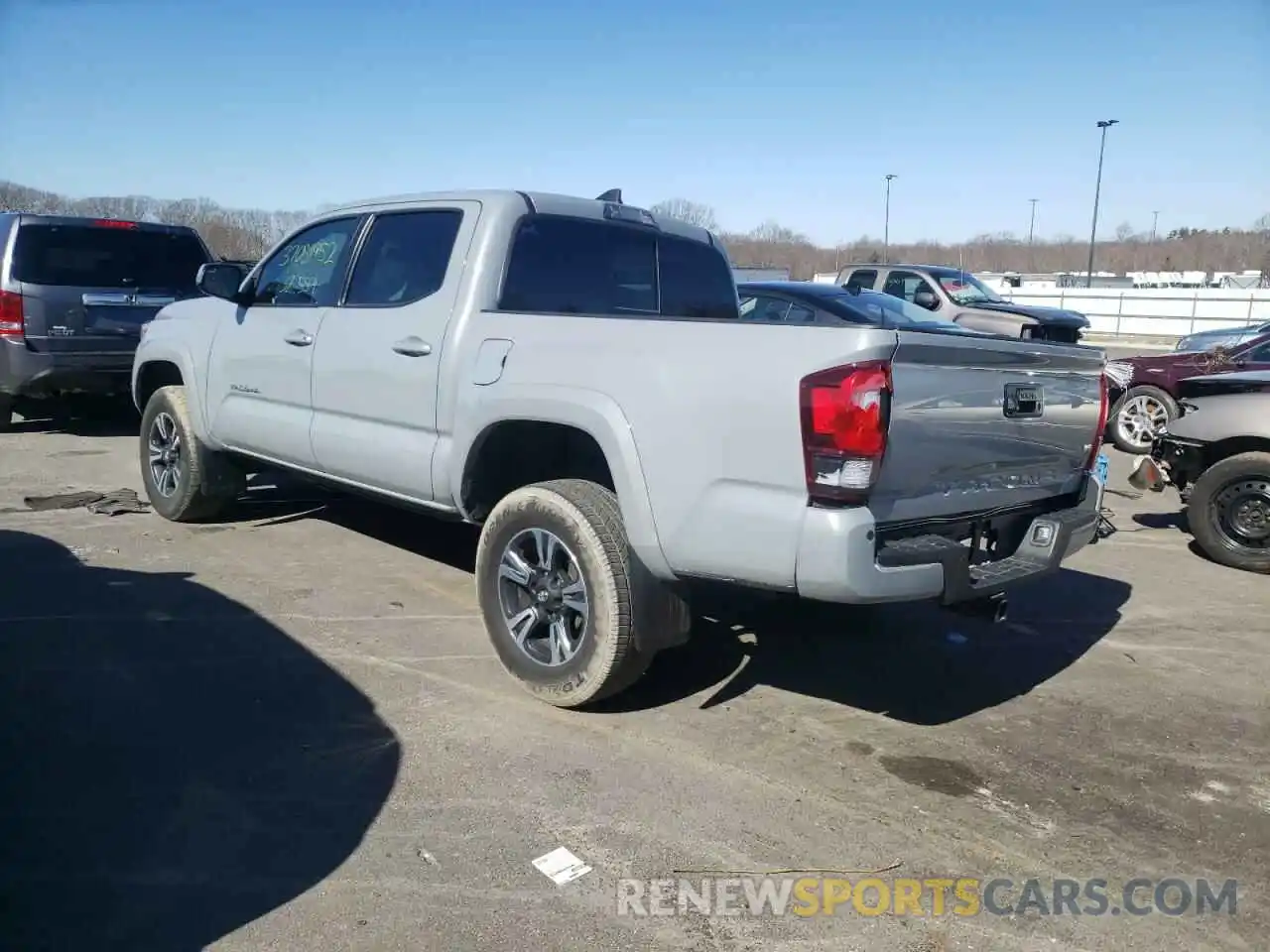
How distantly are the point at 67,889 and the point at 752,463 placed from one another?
2.32 meters

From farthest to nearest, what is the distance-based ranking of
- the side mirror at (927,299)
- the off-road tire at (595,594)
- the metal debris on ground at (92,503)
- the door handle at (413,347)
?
1. the side mirror at (927,299)
2. the metal debris on ground at (92,503)
3. the door handle at (413,347)
4. the off-road tire at (595,594)

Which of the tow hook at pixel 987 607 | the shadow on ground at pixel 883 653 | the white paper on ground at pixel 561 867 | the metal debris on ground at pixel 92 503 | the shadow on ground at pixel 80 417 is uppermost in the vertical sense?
the tow hook at pixel 987 607

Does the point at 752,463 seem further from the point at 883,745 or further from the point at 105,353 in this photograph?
the point at 105,353

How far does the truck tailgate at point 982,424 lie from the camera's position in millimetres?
3365

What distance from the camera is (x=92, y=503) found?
7.23 m

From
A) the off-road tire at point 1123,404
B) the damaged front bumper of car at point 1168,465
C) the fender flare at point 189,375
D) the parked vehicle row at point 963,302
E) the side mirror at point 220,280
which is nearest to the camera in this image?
the side mirror at point 220,280

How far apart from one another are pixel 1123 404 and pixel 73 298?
1034 centimetres

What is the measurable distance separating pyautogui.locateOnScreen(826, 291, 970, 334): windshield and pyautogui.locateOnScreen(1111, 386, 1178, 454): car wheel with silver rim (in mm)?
1914

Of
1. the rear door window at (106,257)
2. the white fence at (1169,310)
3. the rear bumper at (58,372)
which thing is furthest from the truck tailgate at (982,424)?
the white fence at (1169,310)

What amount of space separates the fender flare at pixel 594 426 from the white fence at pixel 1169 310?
3389cm

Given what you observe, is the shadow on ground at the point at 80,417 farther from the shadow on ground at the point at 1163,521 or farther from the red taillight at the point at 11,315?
the shadow on ground at the point at 1163,521

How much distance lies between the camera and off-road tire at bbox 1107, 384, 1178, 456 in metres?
10.7

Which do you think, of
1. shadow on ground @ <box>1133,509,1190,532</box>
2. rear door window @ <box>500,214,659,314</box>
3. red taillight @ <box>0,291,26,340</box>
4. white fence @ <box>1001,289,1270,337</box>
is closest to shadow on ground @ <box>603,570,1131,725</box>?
rear door window @ <box>500,214,659,314</box>

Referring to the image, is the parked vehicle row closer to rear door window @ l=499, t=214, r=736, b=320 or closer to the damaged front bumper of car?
the damaged front bumper of car
